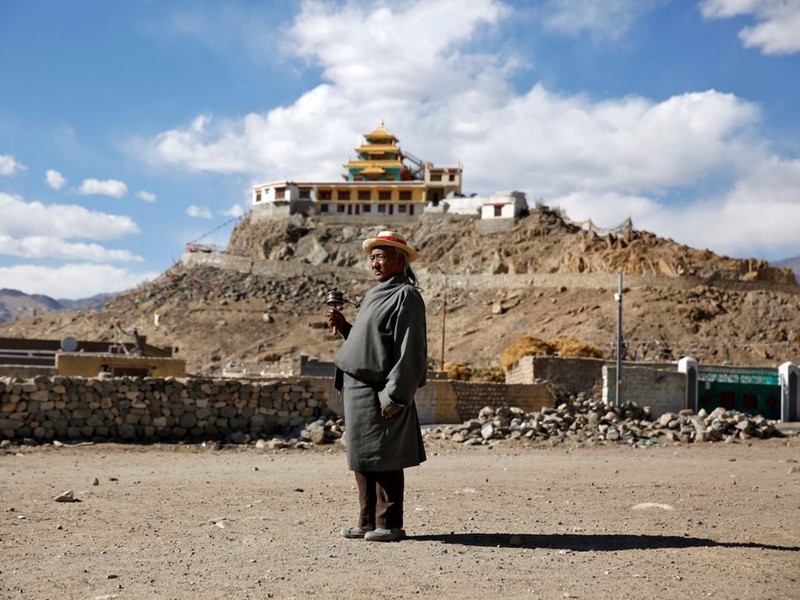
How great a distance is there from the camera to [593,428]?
59.5 feet

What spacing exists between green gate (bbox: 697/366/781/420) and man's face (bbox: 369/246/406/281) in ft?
76.9

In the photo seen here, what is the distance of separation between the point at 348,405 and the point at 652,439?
12665 mm

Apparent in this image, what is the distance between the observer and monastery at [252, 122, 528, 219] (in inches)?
3127

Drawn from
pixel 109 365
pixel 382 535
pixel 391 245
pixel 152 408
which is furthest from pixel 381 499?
pixel 109 365

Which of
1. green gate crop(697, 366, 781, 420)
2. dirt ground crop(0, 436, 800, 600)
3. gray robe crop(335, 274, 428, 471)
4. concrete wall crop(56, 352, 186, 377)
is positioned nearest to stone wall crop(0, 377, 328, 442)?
dirt ground crop(0, 436, 800, 600)

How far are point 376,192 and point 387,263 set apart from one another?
247ft

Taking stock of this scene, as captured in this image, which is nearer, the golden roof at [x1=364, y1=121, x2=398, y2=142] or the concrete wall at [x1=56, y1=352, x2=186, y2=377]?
the concrete wall at [x1=56, y1=352, x2=186, y2=377]

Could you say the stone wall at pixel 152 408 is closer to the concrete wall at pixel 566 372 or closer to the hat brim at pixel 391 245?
the concrete wall at pixel 566 372

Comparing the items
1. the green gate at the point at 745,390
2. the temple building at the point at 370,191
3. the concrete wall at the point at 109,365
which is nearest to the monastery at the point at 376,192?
the temple building at the point at 370,191

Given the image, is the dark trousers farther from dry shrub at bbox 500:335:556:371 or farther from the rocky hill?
the rocky hill

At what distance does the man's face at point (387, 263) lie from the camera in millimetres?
6484

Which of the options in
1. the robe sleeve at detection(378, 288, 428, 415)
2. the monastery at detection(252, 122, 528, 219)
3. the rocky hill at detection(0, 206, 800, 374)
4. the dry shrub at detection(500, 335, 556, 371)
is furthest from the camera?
the monastery at detection(252, 122, 528, 219)

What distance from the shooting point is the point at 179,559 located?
5.53m

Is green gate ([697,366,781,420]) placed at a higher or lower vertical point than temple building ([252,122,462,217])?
lower
